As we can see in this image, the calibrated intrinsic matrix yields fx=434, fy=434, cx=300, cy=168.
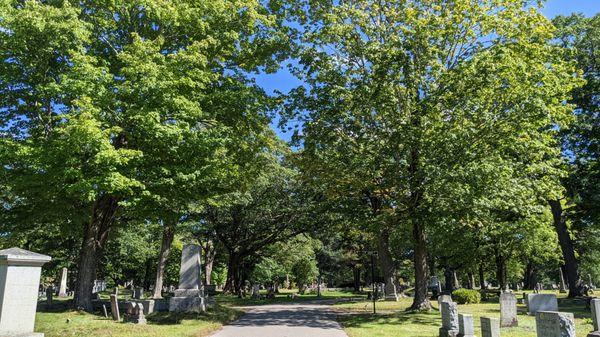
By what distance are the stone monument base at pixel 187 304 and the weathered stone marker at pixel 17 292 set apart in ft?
38.2

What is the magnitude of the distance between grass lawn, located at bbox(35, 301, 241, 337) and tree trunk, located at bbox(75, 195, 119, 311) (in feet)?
2.30

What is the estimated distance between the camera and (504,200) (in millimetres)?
17438

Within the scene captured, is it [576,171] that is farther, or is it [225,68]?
[576,171]

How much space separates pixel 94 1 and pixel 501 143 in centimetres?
1670

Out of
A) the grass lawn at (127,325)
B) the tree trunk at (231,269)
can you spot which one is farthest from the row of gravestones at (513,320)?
the tree trunk at (231,269)

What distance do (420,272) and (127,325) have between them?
42.5 ft

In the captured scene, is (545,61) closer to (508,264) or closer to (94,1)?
(94,1)

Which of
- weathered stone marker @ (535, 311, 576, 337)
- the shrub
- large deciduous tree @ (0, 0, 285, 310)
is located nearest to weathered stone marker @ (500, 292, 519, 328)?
weathered stone marker @ (535, 311, 576, 337)

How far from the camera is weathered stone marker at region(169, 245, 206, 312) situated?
1828cm

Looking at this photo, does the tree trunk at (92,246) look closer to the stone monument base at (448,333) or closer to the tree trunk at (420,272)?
the stone monument base at (448,333)

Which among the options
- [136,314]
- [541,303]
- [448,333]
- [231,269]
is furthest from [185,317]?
[231,269]

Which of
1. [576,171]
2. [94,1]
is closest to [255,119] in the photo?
[94,1]

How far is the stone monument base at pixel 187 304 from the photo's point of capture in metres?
18.2

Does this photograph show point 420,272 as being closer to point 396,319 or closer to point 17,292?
point 396,319
